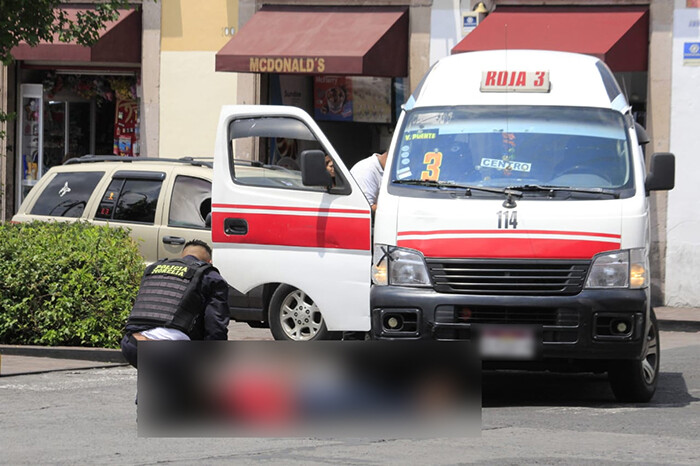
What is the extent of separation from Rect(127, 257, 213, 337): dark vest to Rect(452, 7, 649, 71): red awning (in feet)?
32.9

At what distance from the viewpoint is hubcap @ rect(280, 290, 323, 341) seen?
11.8 meters

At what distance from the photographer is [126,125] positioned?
2078 centimetres

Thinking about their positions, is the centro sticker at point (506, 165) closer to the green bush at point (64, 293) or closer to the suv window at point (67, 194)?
the green bush at point (64, 293)

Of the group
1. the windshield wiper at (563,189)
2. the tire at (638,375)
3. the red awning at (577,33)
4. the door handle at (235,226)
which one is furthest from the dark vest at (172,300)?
the red awning at (577,33)

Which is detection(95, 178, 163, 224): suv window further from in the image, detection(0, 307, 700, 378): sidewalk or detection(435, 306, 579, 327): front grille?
detection(435, 306, 579, 327): front grille

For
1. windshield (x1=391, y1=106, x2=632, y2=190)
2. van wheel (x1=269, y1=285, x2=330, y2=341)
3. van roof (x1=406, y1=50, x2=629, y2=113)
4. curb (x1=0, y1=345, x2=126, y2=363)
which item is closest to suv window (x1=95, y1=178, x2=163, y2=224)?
curb (x1=0, y1=345, x2=126, y2=363)

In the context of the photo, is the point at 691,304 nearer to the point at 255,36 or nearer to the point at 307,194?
the point at 255,36

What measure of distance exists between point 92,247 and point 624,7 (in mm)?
8709

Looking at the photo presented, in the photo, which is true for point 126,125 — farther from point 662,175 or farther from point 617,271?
point 617,271

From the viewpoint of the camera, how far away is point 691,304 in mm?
17562

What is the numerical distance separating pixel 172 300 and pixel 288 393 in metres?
1.24

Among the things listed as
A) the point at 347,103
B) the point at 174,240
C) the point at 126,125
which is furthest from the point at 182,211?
the point at 126,125

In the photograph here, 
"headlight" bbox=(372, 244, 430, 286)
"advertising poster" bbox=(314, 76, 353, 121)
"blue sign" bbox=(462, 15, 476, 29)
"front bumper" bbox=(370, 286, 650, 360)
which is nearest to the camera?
"front bumper" bbox=(370, 286, 650, 360)

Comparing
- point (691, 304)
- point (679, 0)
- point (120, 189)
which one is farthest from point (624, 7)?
point (120, 189)
